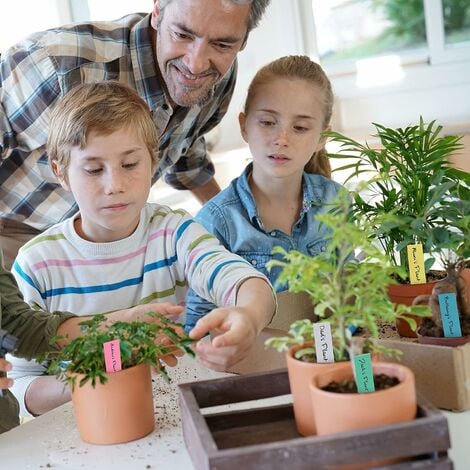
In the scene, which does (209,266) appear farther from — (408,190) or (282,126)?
(282,126)

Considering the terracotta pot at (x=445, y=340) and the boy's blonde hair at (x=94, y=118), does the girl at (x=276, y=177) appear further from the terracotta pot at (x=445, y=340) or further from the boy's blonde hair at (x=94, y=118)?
the terracotta pot at (x=445, y=340)

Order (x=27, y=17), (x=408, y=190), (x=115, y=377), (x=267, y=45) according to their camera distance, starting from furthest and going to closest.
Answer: (x=267, y=45), (x=27, y=17), (x=408, y=190), (x=115, y=377)

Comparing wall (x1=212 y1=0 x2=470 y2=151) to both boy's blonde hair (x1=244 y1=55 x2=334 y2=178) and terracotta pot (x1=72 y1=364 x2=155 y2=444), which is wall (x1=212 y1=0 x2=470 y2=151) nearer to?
boy's blonde hair (x1=244 y1=55 x2=334 y2=178)

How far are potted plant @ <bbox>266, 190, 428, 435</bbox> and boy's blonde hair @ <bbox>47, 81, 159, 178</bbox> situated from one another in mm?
726

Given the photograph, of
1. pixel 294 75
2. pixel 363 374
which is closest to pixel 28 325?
pixel 363 374

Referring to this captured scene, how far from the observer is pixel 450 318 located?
135cm

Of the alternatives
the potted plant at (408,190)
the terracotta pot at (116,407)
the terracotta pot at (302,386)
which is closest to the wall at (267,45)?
the potted plant at (408,190)

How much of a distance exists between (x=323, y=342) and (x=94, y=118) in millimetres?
789

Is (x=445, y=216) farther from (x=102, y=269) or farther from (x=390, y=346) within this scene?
(x=102, y=269)

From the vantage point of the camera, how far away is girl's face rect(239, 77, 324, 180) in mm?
2051

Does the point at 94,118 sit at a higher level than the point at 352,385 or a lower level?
higher

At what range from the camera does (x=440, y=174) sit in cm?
148

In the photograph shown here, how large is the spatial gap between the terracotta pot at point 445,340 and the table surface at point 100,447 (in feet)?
0.39

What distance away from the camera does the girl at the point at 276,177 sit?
2053 mm
